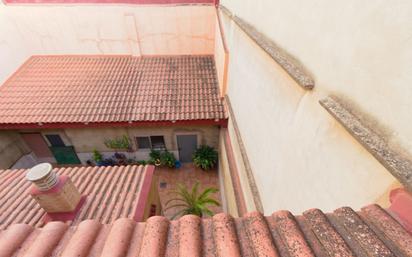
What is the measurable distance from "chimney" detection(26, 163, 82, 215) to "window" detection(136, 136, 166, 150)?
571 cm

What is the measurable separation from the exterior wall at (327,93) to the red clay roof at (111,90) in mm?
5390

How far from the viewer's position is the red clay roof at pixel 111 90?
29.5 feet

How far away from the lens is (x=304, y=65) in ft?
8.76

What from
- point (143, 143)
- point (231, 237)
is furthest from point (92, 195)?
point (143, 143)

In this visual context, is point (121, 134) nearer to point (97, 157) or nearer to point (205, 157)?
point (97, 157)

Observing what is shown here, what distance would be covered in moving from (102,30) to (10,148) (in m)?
7.23

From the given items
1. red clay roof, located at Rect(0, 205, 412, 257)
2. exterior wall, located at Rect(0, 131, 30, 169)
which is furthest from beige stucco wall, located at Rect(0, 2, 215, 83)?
red clay roof, located at Rect(0, 205, 412, 257)

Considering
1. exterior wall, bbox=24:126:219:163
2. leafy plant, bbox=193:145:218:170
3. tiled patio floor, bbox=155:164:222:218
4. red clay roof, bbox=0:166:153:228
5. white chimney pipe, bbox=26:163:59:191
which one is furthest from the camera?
leafy plant, bbox=193:145:218:170

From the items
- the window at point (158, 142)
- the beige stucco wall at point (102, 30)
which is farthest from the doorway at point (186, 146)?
the beige stucco wall at point (102, 30)

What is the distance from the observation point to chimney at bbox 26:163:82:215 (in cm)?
418

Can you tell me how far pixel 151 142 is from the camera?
1048cm

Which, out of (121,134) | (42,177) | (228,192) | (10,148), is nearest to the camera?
(42,177)

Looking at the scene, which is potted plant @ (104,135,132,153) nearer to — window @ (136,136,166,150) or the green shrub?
window @ (136,136,166,150)

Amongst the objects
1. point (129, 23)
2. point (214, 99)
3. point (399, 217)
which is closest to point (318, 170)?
point (399, 217)
